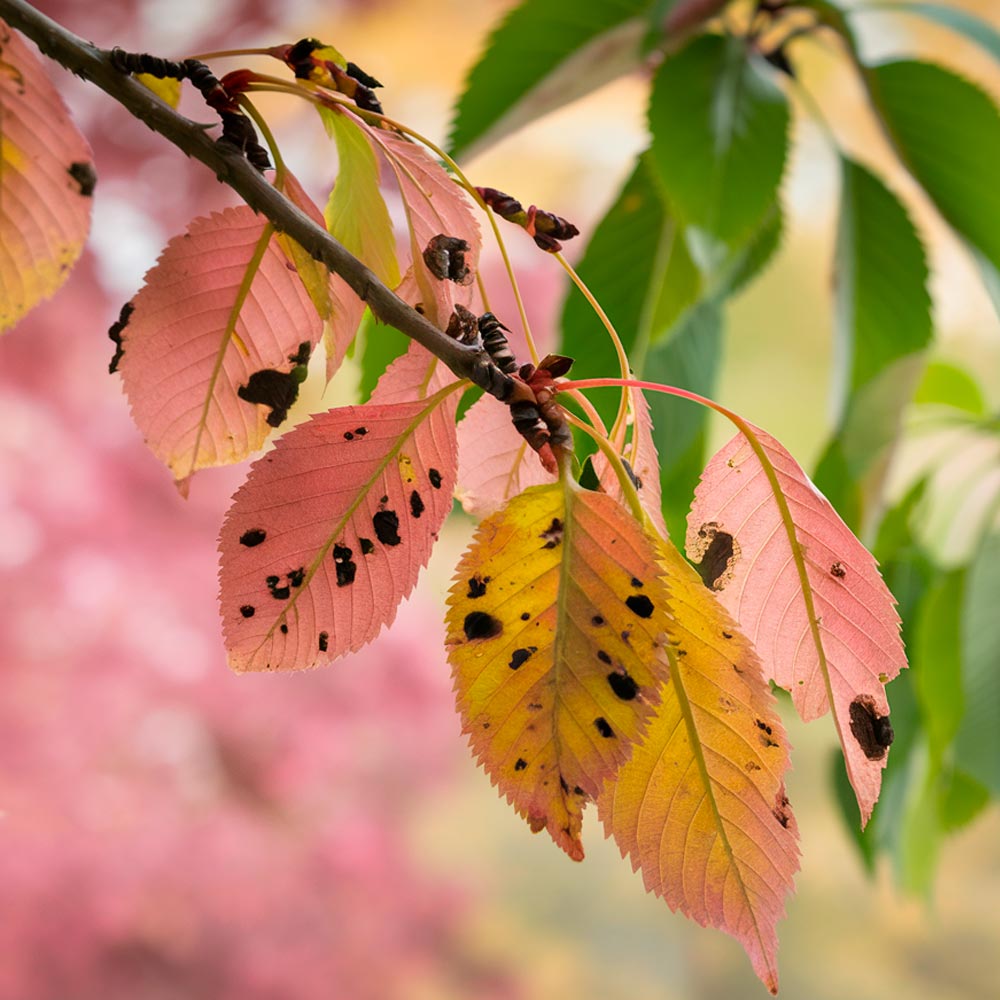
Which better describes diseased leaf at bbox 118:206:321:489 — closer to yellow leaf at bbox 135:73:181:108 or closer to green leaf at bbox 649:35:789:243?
yellow leaf at bbox 135:73:181:108

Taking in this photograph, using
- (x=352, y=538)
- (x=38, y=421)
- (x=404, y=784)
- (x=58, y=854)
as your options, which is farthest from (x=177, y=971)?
(x=352, y=538)

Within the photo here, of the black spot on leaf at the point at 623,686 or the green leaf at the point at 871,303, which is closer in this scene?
the black spot on leaf at the point at 623,686

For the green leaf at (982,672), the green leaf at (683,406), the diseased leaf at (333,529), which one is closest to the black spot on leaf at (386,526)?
the diseased leaf at (333,529)

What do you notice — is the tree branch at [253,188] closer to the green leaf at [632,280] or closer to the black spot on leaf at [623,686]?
the black spot on leaf at [623,686]

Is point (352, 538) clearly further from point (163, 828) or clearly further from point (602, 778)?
point (163, 828)

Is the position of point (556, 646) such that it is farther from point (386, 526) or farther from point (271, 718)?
point (271, 718)
